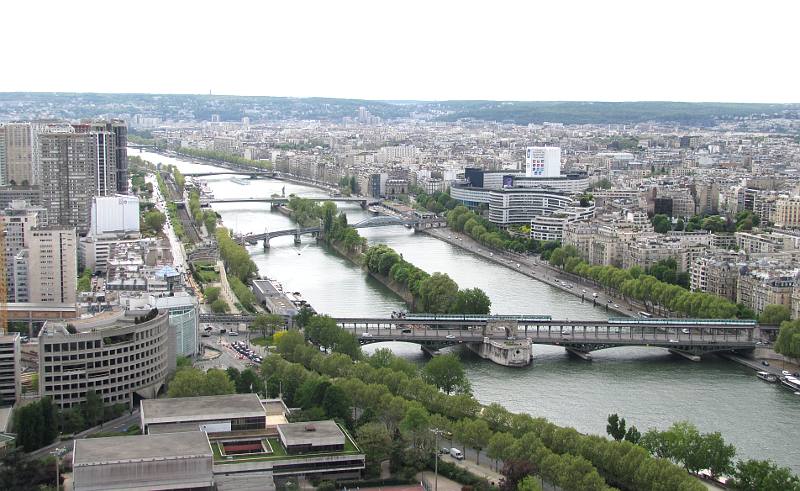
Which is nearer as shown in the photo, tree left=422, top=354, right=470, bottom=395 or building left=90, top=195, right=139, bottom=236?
tree left=422, top=354, right=470, bottom=395

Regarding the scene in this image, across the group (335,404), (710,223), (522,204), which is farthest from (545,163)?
(335,404)

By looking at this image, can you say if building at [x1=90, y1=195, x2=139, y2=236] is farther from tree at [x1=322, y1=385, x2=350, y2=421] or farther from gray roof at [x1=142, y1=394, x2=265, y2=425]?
tree at [x1=322, y1=385, x2=350, y2=421]

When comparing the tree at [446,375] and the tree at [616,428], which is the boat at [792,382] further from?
the tree at [446,375]

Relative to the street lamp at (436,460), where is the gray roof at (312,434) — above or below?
above

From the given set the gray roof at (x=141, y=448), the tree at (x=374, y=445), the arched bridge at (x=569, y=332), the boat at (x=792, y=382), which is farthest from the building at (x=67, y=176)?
the tree at (x=374, y=445)

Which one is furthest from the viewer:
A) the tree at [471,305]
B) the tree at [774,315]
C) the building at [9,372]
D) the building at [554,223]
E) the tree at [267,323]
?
the building at [554,223]

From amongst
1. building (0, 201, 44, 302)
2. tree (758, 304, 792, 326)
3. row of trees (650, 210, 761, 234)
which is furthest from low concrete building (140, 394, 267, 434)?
row of trees (650, 210, 761, 234)
